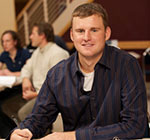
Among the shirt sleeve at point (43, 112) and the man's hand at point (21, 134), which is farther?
the shirt sleeve at point (43, 112)

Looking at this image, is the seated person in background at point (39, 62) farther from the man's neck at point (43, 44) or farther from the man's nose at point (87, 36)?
the man's nose at point (87, 36)

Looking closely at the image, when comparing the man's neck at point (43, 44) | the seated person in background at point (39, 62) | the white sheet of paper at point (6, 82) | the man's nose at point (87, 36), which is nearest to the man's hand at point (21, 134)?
the man's nose at point (87, 36)

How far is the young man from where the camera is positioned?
133 centimetres

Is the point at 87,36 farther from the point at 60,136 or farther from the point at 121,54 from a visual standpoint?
the point at 60,136

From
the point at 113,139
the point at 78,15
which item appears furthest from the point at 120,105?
the point at 78,15

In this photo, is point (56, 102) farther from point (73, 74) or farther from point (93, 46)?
point (93, 46)

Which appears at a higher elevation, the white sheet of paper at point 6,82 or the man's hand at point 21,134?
the man's hand at point 21,134

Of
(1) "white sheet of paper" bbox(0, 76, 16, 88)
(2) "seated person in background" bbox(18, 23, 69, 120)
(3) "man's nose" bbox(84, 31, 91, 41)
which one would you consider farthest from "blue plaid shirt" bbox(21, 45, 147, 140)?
(2) "seated person in background" bbox(18, 23, 69, 120)

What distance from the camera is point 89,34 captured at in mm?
1379

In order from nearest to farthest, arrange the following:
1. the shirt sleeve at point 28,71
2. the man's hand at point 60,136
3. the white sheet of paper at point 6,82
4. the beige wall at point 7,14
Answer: the man's hand at point 60,136
the white sheet of paper at point 6,82
the shirt sleeve at point 28,71
the beige wall at point 7,14

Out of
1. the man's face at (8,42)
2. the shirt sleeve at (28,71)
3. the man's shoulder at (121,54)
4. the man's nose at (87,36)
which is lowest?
the shirt sleeve at (28,71)

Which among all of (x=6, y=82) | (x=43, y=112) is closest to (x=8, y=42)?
(x=6, y=82)

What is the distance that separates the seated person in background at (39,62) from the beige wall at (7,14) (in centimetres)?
169

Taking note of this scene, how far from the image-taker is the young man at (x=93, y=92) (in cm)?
133
